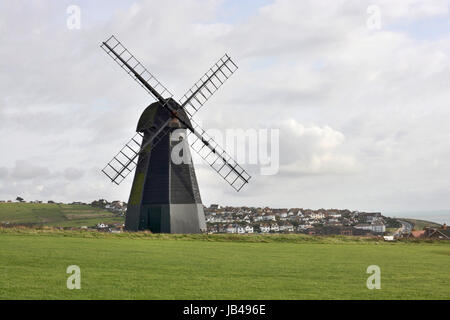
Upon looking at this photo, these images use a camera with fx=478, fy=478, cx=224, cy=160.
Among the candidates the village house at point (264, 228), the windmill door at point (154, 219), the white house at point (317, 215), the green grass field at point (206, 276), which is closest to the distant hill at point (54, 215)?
the village house at point (264, 228)

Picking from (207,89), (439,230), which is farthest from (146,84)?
(439,230)

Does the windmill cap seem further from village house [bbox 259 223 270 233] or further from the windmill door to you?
village house [bbox 259 223 270 233]

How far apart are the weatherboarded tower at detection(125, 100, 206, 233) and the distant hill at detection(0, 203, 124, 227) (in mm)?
55023

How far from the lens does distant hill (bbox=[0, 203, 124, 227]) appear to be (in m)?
94.1

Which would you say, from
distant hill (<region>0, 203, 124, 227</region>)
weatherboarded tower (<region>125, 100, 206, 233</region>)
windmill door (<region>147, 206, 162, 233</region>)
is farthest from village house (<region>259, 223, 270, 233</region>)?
windmill door (<region>147, 206, 162, 233</region>)

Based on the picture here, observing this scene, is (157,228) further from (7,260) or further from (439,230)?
(439,230)

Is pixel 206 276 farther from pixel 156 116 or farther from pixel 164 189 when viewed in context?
pixel 156 116

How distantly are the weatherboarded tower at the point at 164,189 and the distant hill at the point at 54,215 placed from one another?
181 ft

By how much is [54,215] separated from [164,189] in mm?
73178

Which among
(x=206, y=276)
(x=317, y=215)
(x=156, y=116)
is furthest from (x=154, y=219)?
(x=317, y=215)

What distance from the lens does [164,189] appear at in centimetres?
3794
